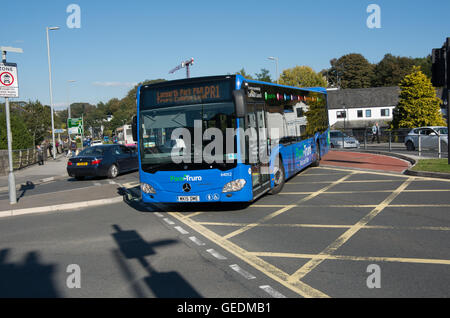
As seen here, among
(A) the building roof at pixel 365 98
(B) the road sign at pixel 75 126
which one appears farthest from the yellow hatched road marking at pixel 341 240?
(A) the building roof at pixel 365 98

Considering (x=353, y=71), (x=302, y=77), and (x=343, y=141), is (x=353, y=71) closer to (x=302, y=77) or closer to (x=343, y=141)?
(x=302, y=77)

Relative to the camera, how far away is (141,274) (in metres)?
5.58

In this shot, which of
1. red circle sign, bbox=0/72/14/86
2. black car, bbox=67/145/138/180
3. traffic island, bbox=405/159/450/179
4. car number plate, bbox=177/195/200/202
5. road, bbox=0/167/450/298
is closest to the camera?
road, bbox=0/167/450/298

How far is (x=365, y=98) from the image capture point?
80.3 meters

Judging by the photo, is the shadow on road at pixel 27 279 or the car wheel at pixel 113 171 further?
the car wheel at pixel 113 171

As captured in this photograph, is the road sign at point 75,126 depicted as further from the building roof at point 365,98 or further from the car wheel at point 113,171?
the building roof at point 365,98

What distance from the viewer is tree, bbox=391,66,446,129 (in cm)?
4559

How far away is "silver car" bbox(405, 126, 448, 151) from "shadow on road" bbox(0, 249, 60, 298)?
59.7 ft

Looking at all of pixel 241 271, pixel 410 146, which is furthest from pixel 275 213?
pixel 410 146

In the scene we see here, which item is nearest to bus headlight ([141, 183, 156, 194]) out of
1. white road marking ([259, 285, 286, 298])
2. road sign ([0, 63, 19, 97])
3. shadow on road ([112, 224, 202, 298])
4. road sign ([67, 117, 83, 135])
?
shadow on road ([112, 224, 202, 298])

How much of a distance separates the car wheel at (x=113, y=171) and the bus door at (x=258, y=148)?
35.6 feet

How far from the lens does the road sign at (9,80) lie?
12367mm

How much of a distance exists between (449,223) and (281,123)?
18.7 feet

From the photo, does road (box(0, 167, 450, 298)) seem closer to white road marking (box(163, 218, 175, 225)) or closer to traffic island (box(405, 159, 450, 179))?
white road marking (box(163, 218, 175, 225))
